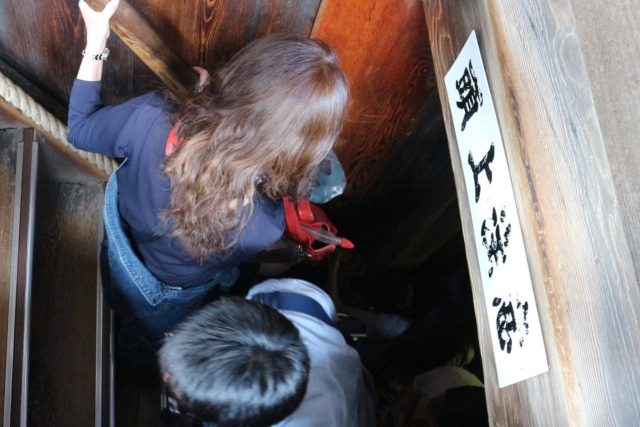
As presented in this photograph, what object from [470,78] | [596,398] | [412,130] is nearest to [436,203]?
[412,130]

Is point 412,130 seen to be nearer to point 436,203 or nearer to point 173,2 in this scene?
point 436,203

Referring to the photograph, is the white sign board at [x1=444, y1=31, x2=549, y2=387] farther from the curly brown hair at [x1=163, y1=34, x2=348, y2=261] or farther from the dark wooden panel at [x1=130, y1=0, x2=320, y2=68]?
the dark wooden panel at [x1=130, y1=0, x2=320, y2=68]

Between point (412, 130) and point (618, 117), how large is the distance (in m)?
1.03

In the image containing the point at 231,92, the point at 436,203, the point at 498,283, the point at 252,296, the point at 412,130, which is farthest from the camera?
the point at 436,203

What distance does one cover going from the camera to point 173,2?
1368mm

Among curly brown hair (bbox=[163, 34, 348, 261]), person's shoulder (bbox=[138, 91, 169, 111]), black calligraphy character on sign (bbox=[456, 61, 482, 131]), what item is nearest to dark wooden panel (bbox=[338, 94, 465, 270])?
black calligraphy character on sign (bbox=[456, 61, 482, 131])

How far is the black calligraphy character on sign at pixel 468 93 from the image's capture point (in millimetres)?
1073

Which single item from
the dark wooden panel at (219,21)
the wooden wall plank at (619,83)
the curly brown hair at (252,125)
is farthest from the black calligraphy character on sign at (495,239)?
the dark wooden panel at (219,21)

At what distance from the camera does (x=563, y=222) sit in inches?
35.1

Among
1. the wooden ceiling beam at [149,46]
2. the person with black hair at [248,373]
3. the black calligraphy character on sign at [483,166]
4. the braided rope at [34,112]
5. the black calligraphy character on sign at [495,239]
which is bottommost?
the person with black hair at [248,373]

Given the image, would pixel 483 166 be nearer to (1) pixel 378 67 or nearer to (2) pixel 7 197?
(1) pixel 378 67

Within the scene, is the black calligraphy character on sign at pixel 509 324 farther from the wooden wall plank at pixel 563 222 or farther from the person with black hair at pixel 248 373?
the person with black hair at pixel 248 373

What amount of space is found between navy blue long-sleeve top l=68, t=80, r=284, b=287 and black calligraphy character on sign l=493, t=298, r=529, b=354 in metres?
0.59

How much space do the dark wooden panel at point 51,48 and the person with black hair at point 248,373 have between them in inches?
31.5
